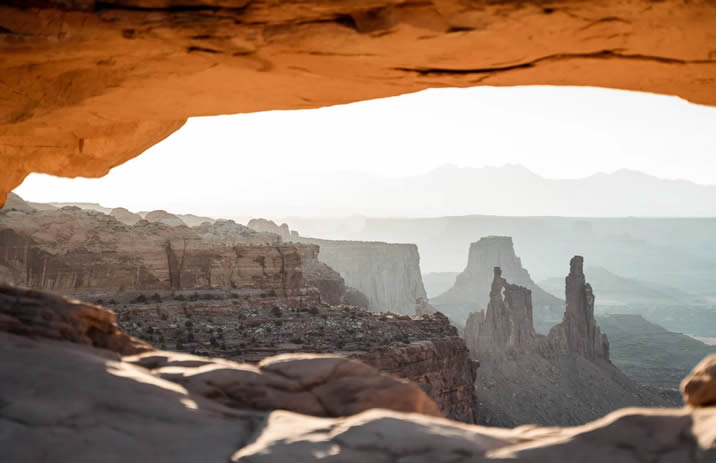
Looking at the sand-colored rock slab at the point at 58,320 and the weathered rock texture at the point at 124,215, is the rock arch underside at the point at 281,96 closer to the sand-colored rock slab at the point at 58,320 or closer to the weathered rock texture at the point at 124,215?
the sand-colored rock slab at the point at 58,320

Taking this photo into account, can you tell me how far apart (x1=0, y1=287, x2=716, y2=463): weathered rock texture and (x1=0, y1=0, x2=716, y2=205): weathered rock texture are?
331 centimetres

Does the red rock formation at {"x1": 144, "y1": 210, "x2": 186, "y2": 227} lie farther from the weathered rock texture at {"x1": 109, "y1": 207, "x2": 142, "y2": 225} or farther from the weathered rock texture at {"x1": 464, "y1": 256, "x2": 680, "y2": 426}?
the weathered rock texture at {"x1": 464, "y1": 256, "x2": 680, "y2": 426}

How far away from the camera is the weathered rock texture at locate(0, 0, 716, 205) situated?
24.0 feet

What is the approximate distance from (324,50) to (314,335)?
26116 mm

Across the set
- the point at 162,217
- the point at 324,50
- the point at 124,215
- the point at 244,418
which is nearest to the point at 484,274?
the point at 162,217

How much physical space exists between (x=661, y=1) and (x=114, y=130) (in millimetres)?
9194

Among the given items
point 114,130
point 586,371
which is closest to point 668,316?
point 586,371

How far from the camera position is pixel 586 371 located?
68.9 metres

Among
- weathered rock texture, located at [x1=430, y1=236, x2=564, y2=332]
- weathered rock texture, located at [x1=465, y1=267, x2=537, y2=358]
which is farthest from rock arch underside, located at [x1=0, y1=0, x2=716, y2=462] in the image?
weathered rock texture, located at [x1=430, y1=236, x2=564, y2=332]

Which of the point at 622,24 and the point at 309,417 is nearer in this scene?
the point at 309,417

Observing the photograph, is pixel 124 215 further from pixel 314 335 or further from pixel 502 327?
pixel 502 327

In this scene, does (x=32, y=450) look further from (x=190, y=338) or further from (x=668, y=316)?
(x=668, y=316)

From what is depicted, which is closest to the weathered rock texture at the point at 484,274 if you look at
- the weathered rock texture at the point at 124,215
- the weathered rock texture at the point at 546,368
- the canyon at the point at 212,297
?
the weathered rock texture at the point at 546,368

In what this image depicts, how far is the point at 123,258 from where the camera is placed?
1585 inches
